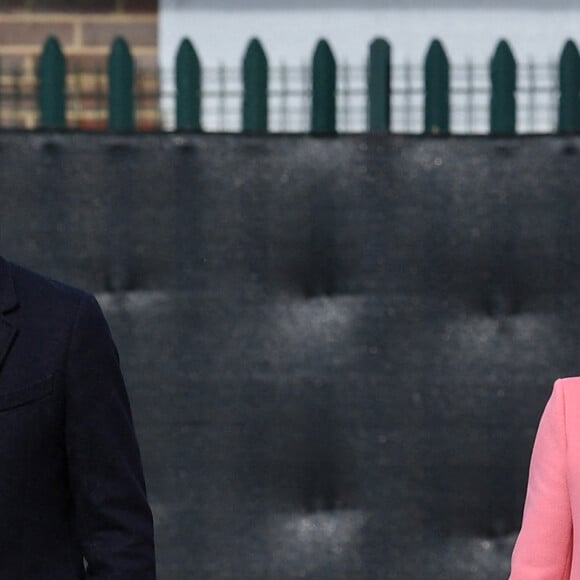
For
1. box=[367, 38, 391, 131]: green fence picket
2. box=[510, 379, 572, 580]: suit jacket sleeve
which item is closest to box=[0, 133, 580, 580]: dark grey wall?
box=[367, 38, 391, 131]: green fence picket

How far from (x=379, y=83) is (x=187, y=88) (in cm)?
57

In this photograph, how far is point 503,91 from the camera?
15.2ft

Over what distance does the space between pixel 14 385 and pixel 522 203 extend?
208 cm

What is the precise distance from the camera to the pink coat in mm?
2775

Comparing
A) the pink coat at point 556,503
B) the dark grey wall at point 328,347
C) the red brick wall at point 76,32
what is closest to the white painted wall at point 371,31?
the red brick wall at point 76,32

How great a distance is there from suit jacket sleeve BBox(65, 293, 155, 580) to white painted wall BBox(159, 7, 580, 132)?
369 cm

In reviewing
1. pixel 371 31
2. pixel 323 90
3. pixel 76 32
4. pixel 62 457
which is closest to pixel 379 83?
pixel 323 90

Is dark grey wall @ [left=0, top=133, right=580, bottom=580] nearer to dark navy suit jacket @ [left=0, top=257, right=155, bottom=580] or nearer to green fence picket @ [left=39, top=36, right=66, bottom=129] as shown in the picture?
green fence picket @ [left=39, top=36, right=66, bottom=129]

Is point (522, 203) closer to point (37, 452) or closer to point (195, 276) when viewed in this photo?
point (195, 276)

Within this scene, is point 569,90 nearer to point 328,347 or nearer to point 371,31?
point 328,347

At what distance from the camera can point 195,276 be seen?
4.41 metres

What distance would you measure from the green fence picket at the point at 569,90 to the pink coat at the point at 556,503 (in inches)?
76.8

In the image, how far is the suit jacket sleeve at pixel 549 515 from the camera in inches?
109

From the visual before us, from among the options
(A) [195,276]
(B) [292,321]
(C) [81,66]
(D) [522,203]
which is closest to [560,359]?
(D) [522,203]
